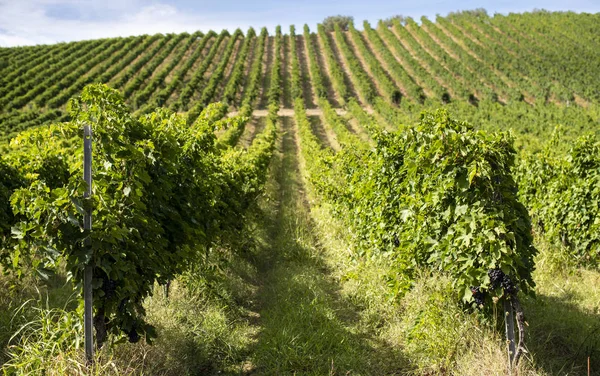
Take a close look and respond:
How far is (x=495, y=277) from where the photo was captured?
4.11m

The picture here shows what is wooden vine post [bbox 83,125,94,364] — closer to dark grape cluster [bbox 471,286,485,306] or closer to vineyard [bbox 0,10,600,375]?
vineyard [bbox 0,10,600,375]

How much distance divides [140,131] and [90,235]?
1396 mm

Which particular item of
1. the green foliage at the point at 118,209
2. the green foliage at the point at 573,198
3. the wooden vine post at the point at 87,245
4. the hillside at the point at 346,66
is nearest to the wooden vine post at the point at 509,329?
the green foliage at the point at 118,209

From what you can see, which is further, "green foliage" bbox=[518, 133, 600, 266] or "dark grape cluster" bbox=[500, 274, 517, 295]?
"green foliage" bbox=[518, 133, 600, 266]

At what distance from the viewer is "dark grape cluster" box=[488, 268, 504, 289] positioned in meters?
4.12

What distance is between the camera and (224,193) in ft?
A: 26.5

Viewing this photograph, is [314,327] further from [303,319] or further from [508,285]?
[508,285]

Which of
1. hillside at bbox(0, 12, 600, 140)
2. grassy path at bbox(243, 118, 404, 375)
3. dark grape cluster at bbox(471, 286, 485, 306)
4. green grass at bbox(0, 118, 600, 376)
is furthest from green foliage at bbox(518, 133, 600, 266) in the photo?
hillside at bbox(0, 12, 600, 140)

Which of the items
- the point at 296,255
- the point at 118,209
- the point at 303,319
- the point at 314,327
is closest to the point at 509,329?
the point at 314,327

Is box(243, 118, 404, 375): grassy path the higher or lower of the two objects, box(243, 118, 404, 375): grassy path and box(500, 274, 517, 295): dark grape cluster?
the lower

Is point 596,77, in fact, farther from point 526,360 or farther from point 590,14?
point 526,360

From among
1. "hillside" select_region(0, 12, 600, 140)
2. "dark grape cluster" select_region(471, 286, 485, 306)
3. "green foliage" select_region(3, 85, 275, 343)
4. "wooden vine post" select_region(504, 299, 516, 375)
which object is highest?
"hillside" select_region(0, 12, 600, 140)

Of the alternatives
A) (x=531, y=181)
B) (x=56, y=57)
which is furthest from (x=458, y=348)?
(x=56, y=57)

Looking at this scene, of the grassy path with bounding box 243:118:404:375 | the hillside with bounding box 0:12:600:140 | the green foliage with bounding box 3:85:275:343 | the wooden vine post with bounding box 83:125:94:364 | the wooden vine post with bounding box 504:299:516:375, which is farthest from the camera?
the hillside with bounding box 0:12:600:140
